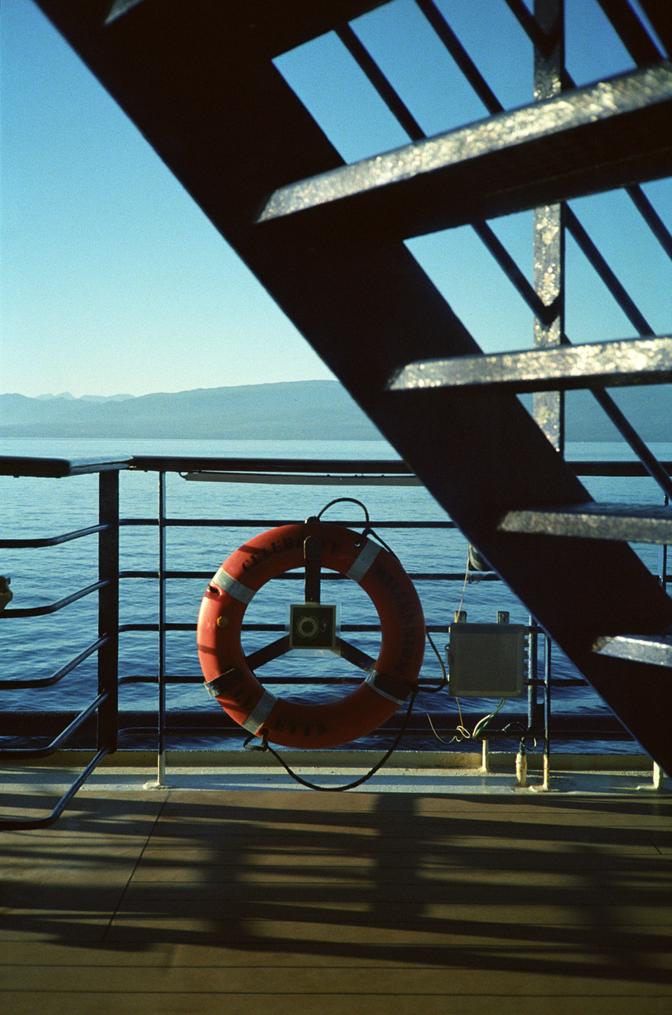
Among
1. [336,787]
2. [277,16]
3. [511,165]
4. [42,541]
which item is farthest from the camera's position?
[336,787]

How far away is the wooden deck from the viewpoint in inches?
46.6

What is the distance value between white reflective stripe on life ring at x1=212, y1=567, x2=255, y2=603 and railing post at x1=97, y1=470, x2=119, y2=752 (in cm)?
23

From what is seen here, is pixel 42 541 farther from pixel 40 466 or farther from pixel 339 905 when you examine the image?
pixel 339 905

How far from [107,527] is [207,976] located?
991 millimetres

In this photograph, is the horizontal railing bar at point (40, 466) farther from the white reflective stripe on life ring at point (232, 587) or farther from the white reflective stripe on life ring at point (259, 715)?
the white reflective stripe on life ring at point (259, 715)

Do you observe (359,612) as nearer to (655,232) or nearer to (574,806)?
A: (574,806)

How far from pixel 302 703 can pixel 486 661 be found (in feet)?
1.37

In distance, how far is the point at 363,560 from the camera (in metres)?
1.95

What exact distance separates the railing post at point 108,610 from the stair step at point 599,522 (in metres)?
1.15

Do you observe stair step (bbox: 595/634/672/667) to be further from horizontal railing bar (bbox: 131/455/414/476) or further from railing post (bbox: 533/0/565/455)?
horizontal railing bar (bbox: 131/455/414/476)

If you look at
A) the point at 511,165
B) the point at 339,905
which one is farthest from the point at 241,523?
the point at 511,165

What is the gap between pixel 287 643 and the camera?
2023 mm

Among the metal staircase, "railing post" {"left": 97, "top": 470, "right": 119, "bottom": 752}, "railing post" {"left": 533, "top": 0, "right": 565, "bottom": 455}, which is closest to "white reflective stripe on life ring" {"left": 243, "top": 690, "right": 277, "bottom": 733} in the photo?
"railing post" {"left": 97, "top": 470, "right": 119, "bottom": 752}

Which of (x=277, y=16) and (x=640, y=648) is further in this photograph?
(x=640, y=648)
